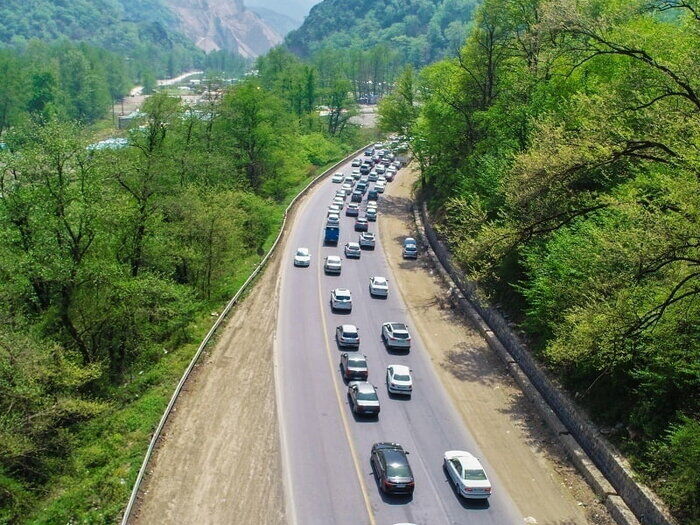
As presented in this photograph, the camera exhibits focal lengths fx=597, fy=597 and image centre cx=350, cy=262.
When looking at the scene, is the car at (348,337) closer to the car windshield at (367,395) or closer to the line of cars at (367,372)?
the line of cars at (367,372)

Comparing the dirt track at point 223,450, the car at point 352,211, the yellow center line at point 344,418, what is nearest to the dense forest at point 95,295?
the dirt track at point 223,450

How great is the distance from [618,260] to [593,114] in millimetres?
5606

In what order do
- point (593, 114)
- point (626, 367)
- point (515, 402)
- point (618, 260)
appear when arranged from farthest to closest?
point (515, 402), point (626, 367), point (593, 114), point (618, 260)

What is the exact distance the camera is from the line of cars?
76.8ft

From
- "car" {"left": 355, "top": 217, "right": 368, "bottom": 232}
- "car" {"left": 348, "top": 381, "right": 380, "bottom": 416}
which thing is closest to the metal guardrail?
"car" {"left": 355, "top": 217, "right": 368, "bottom": 232}

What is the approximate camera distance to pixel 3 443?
22.7m

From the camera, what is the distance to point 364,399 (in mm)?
28969

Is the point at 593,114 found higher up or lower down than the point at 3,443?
higher up

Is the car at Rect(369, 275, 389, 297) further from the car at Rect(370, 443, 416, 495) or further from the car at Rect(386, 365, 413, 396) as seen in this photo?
the car at Rect(370, 443, 416, 495)

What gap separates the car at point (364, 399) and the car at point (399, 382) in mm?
1478

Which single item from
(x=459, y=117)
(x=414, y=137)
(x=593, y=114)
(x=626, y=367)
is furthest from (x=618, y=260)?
(x=414, y=137)

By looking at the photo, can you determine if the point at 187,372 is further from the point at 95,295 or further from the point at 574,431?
the point at 574,431

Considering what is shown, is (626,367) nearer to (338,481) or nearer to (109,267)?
(338,481)

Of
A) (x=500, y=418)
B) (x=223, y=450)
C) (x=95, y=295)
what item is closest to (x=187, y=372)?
(x=95, y=295)
